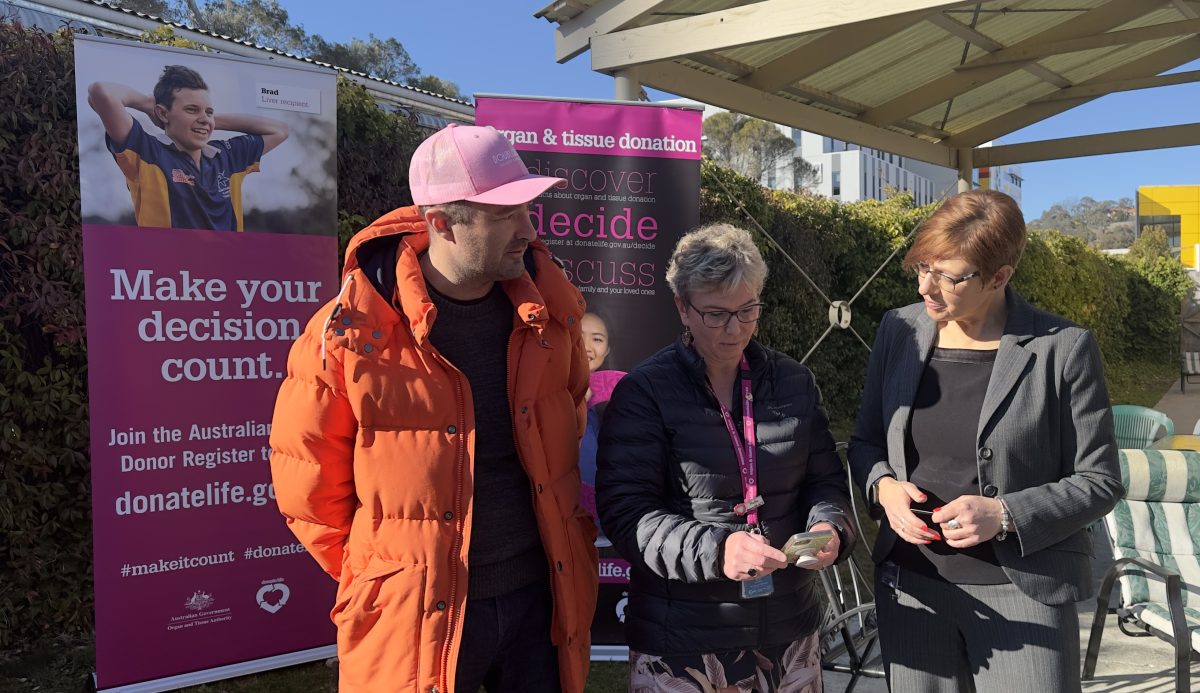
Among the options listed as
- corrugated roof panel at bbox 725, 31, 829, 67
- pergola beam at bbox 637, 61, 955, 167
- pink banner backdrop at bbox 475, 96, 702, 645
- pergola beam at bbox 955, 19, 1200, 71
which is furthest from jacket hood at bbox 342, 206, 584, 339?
pergola beam at bbox 955, 19, 1200, 71

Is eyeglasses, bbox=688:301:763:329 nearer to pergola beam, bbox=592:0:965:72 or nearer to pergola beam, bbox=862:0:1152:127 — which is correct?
pergola beam, bbox=592:0:965:72

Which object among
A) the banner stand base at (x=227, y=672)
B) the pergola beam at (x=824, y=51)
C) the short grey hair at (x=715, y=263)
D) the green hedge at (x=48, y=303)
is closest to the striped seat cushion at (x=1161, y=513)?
the pergola beam at (x=824, y=51)

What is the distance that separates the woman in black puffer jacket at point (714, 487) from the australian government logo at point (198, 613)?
211cm

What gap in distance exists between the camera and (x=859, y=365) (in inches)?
316

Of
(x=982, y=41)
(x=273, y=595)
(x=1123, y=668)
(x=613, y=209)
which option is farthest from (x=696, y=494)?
(x=982, y=41)

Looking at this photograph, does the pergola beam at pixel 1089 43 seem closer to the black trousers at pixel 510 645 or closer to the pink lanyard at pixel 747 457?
the pink lanyard at pixel 747 457

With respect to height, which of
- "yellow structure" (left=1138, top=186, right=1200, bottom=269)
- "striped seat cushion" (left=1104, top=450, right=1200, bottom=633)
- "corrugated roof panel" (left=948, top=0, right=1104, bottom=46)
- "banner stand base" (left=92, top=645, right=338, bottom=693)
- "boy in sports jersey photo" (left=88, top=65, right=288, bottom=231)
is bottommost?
"banner stand base" (left=92, top=645, right=338, bottom=693)

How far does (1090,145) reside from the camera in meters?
6.44

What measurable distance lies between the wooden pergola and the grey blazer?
84.0 inches

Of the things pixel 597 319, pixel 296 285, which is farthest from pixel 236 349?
pixel 597 319

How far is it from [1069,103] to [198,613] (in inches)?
277

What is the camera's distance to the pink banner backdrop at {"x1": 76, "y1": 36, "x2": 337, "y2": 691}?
9.34 feet

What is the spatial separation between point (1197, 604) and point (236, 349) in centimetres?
416

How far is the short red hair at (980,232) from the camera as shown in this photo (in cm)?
172
